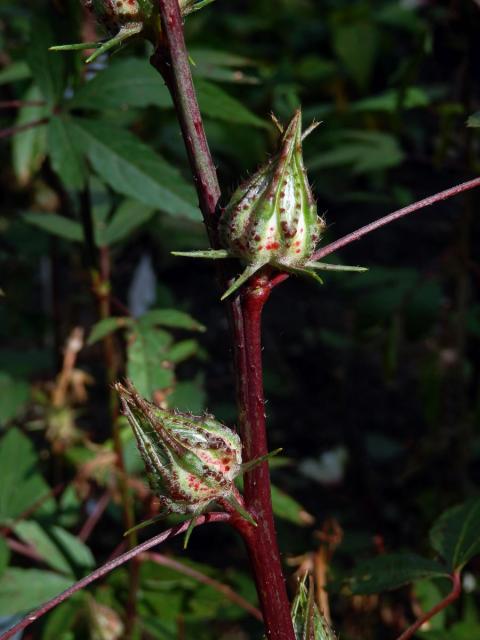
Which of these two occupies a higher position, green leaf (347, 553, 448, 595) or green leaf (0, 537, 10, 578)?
green leaf (0, 537, 10, 578)

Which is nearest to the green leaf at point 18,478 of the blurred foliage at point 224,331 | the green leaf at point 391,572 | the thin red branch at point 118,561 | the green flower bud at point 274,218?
the blurred foliage at point 224,331

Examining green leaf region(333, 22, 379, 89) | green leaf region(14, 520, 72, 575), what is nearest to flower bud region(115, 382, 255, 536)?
green leaf region(14, 520, 72, 575)

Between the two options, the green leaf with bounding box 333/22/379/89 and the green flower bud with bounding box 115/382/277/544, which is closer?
the green flower bud with bounding box 115/382/277/544

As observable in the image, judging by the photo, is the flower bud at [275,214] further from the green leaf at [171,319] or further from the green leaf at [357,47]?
the green leaf at [357,47]

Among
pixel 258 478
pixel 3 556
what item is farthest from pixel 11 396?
pixel 258 478

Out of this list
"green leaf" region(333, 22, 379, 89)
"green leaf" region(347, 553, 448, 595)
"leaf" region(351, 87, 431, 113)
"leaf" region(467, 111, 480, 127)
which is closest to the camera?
"leaf" region(467, 111, 480, 127)

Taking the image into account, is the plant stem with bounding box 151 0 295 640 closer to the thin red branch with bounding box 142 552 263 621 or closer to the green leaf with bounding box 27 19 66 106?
the thin red branch with bounding box 142 552 263 621

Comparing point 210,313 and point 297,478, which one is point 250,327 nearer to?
point 297,478

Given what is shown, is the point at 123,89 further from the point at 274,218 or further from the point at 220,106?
the point at 274,218
